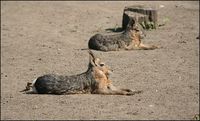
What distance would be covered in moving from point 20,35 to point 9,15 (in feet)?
9.40

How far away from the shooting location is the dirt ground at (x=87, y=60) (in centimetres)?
847

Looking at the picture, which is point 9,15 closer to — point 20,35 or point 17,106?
point 20,35

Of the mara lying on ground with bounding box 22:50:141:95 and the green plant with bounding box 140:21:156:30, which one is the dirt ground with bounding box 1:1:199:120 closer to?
the mara lying on ground with bounding box 22:50:141:95

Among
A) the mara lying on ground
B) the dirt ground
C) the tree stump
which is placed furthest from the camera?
the tree stump

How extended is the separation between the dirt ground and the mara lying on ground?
12cm

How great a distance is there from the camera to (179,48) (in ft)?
42.9

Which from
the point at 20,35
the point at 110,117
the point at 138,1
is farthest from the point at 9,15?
the point at 110,117

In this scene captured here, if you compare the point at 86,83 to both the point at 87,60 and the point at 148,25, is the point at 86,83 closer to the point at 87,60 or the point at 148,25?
the point at 87,60

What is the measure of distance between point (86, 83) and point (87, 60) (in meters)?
2.93

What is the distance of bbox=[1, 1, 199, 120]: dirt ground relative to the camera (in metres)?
8.47

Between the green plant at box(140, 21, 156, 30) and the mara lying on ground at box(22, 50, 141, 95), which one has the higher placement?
the mara lying on ground at box(22, 50, 141, 95)

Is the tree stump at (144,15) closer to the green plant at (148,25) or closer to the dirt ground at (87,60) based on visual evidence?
the green plant at (148,25)

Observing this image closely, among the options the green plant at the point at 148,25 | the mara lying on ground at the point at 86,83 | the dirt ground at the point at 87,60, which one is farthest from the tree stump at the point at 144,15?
the mara lying on ground at the point at 86,83

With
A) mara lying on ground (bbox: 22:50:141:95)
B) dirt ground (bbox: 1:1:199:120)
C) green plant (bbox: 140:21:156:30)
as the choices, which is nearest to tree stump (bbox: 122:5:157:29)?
green plant (bbox: 140:21:156:30)
